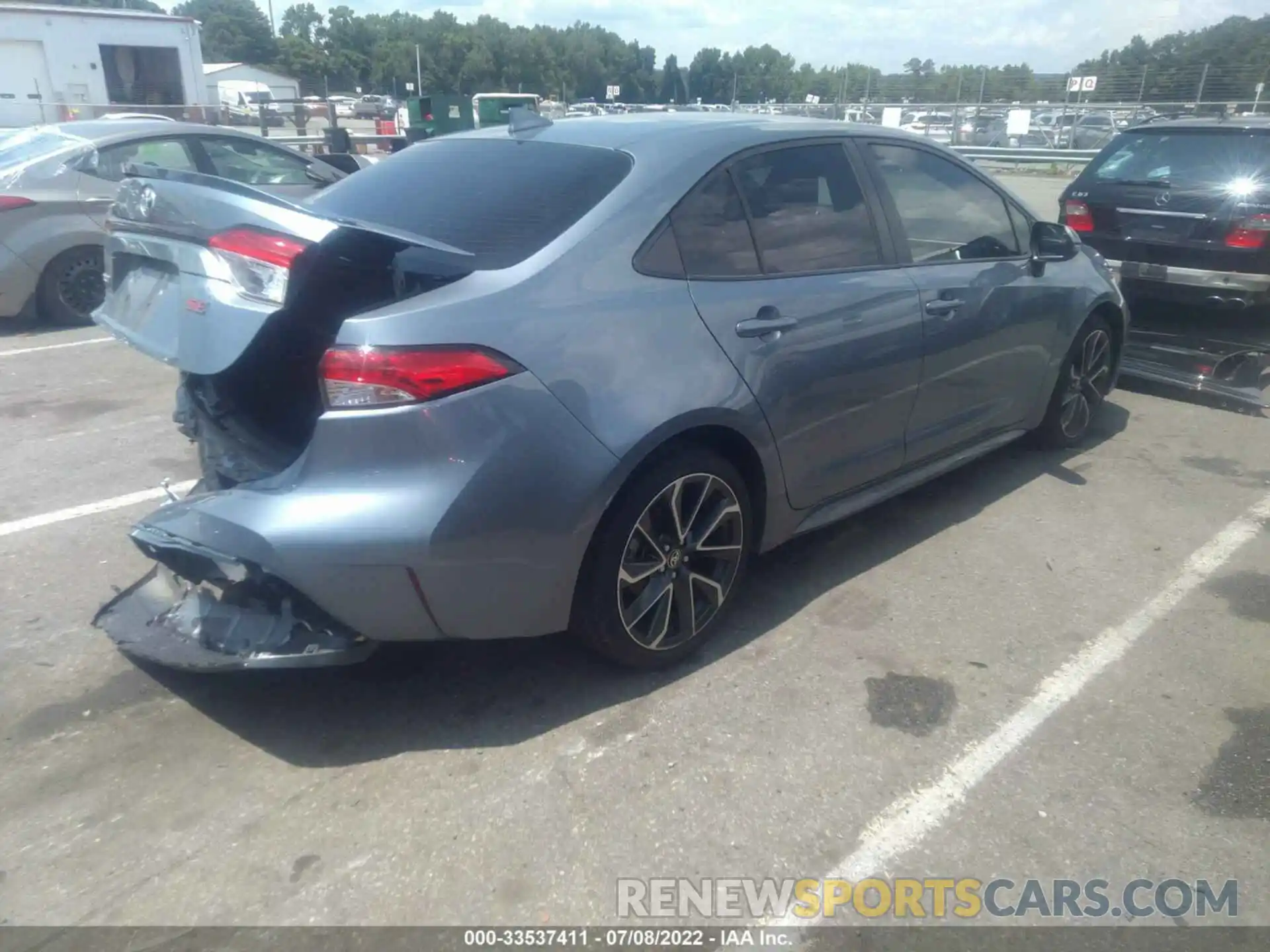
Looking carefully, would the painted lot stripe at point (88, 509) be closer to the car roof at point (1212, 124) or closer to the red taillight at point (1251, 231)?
the red taillight at point (1251, 231)

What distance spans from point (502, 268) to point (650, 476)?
0.76 metres

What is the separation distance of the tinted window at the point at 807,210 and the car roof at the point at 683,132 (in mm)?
83

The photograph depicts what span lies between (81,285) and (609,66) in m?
66.7

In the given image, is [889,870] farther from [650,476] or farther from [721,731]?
[650,476]

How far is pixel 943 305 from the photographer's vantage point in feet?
13.3

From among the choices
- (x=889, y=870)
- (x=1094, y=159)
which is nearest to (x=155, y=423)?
(x=889, y=870)

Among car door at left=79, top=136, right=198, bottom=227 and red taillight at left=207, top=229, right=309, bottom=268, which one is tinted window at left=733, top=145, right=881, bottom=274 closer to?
red taillight at left=207, top=229, right=309, bottom=268

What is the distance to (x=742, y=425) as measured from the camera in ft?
10.7

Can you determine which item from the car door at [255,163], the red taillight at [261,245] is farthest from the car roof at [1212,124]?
the red taillight at [261,245]

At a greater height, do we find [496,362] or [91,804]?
[496,362]

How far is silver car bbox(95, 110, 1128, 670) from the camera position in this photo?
104 inches

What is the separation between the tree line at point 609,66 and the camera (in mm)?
27281

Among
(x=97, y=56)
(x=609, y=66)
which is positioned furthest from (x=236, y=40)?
(x=97, y=56)

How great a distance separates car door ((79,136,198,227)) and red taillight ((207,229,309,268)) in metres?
5.76
